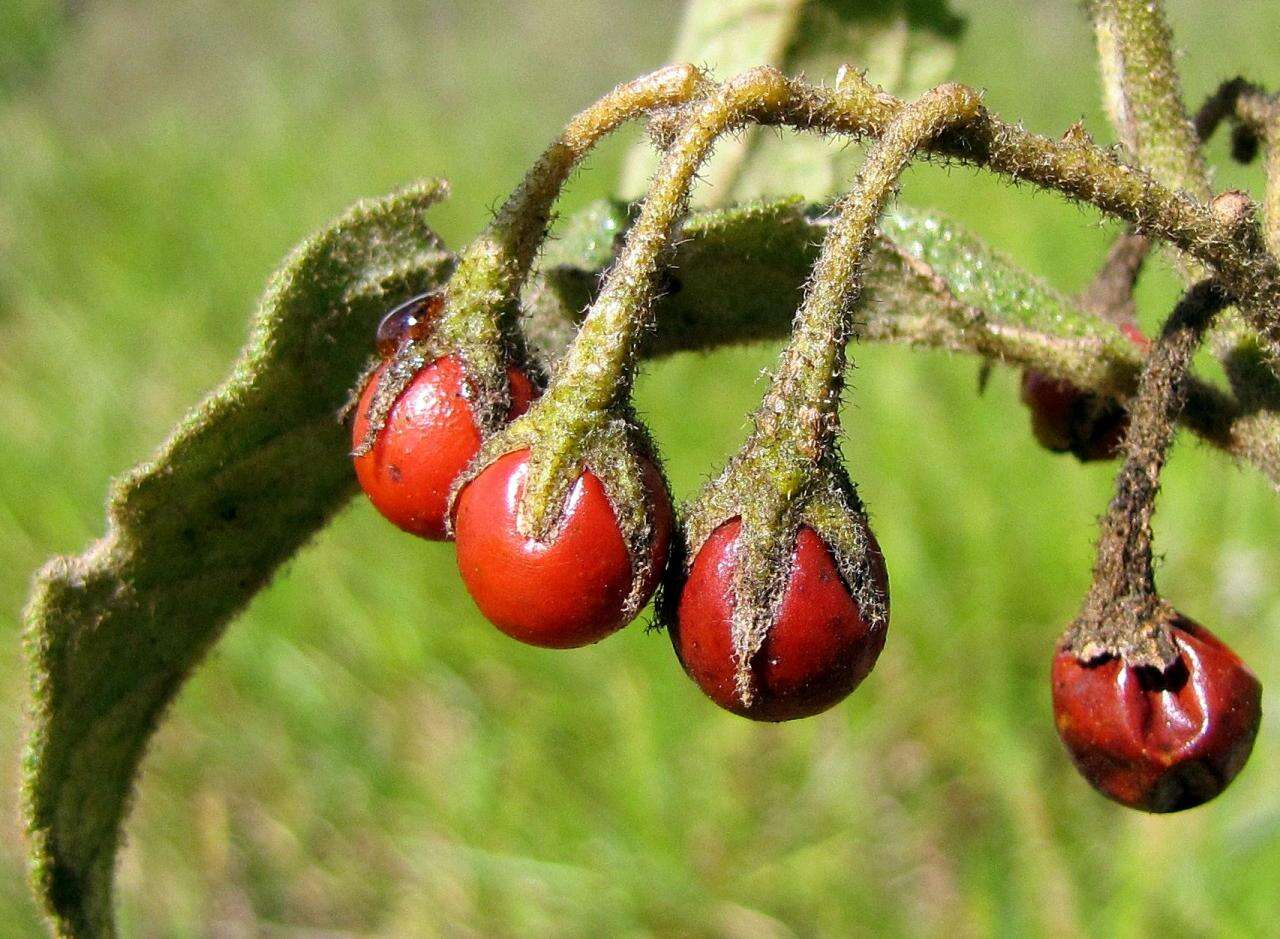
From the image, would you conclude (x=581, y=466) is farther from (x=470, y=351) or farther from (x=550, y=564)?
(x=470, y=351)

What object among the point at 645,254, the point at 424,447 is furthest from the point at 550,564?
the point at 645,254

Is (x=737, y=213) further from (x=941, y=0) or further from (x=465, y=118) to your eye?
(x=465, y=118)

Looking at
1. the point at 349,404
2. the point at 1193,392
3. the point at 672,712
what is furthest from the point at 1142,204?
the point at 672,712

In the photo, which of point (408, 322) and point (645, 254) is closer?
point (645, 254)

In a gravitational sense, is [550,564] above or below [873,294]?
below

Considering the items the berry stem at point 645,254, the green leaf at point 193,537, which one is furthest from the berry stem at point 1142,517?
the green leaf at point 193,537

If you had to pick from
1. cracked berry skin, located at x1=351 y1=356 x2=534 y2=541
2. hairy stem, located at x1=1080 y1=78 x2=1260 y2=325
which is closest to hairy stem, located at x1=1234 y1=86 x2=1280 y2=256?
hairy stem, located at x1=1080 y1=78 x2=1260 y2=325
